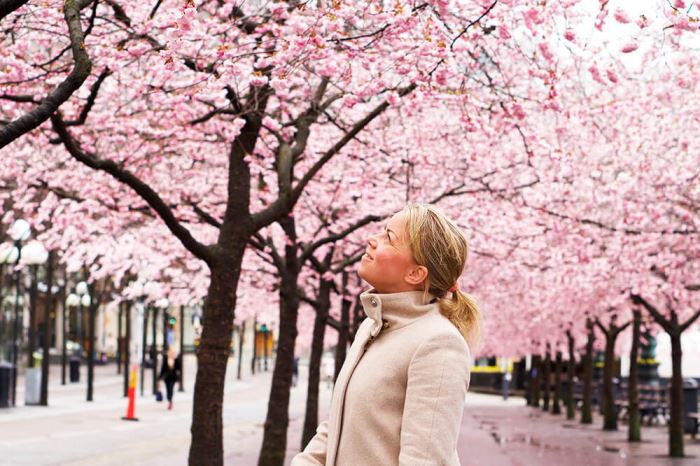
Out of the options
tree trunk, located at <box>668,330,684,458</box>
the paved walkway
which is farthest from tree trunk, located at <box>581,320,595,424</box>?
tree trunk, located at <box>668,330,684,458</box>

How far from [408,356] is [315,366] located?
731 inches

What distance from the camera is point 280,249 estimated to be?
88.6 ft

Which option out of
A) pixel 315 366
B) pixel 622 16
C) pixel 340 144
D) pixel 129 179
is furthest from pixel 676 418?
pixel 129 179

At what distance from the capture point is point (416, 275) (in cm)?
337

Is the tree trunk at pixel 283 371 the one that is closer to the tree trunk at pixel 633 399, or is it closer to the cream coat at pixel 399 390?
the tree trunk at pixel 633 399

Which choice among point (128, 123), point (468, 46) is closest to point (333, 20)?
point (468, 46)

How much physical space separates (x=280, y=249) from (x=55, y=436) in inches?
321

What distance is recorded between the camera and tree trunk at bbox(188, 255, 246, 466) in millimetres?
11430

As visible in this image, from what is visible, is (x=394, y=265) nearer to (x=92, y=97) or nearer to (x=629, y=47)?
(x=629, y=47)

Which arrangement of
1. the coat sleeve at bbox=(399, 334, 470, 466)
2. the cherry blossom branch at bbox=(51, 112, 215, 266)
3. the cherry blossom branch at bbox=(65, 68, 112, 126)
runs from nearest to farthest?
the coat sleeve at bbox=(399, 334, 470, 466) < the cherry blossom branch at bbox=(65, 68, 112, 126) < the cherry blossom branch at bbox=(51, 112, 215, 266)

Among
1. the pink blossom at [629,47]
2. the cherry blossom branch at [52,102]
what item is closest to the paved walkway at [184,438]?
the cherry blossom branch at [52,102]

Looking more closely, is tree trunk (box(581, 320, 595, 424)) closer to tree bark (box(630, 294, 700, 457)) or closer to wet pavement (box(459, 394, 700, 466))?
wet pavement (box(459, 394, 700, 466))

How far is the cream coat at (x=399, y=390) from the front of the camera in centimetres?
311

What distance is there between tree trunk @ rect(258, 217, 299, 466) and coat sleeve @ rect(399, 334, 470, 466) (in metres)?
12.9
